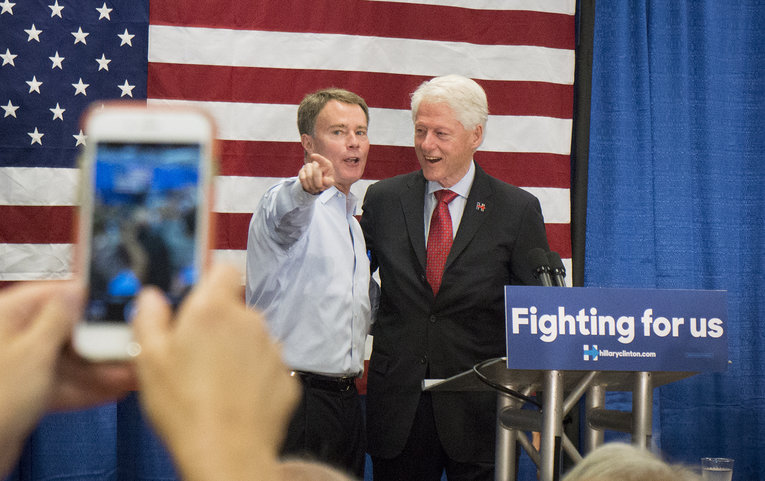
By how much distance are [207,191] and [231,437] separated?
14 centimetres

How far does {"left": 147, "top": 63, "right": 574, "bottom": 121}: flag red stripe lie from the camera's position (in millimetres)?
3338

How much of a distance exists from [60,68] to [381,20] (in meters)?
1.35

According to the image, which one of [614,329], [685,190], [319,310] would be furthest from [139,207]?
[685,190]

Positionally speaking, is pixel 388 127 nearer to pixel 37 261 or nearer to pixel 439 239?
pixel 439 239

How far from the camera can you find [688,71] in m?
3.69

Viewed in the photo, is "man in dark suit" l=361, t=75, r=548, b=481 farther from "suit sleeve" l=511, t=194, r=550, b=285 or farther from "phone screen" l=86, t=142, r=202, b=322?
"phone screen" l=86, t=142, r=202, b=322

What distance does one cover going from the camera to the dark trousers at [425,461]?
7.94ft

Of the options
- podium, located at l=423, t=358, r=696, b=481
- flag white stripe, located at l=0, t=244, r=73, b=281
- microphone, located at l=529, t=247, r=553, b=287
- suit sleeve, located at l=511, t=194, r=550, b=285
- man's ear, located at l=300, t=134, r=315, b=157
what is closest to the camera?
podium, located at l=423, t=358, r=696, b=481

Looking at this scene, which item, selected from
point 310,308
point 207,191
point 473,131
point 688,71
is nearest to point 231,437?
point 207,191

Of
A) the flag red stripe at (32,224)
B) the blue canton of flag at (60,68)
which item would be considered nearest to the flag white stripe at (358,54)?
the blue canton of flag at (60,68)

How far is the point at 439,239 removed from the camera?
259 centimetres

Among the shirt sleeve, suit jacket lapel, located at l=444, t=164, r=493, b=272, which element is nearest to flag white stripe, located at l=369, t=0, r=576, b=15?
suit jacket lapel, located at l=444, t=164, r=493, b=272

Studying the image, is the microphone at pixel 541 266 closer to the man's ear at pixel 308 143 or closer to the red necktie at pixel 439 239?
the red necktie at pixel 439 239

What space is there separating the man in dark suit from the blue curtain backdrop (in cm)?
110
